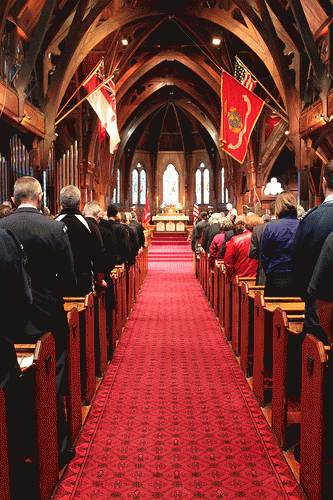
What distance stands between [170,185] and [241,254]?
25175mm

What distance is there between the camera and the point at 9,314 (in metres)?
2.15

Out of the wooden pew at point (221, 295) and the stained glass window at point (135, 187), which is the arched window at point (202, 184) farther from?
the wooden pew at point (221, 295)

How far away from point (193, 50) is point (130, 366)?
16591 millimetres

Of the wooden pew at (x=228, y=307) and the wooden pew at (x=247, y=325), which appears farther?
the wooden pew at (x=228, y=307)

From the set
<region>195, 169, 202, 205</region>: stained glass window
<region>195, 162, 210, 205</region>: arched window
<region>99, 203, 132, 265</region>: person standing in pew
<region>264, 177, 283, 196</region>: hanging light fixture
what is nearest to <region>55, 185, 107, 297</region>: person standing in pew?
<region>99, 203, 132, 265</region>: person standing in pew

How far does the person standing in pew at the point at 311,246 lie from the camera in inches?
103

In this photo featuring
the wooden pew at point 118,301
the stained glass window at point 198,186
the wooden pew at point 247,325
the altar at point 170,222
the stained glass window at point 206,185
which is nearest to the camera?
the wooden pew at point 247,325

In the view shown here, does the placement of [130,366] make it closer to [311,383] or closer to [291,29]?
[311,383]

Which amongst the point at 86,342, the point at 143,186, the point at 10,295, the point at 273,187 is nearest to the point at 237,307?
the point at 86,342

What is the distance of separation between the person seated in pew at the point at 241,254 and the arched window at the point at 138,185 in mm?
24484

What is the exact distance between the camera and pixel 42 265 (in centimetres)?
281

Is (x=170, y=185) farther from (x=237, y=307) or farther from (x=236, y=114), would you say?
(x=237, y=307)

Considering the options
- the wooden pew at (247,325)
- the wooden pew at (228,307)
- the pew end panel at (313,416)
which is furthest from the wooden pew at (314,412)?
the wooden pew at (228,307)

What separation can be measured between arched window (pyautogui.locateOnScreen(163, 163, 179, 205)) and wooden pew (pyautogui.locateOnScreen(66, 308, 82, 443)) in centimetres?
2729
